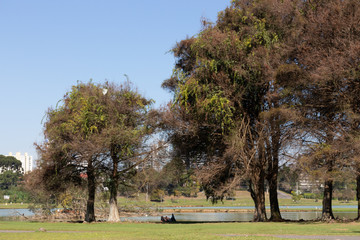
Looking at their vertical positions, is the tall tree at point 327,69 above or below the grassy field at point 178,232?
above

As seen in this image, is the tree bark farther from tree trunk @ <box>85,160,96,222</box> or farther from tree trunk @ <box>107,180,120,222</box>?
tree trunk @ <box>85,160,96,222</box>

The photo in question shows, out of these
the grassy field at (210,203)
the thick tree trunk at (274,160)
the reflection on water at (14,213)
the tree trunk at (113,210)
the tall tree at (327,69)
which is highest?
the tall tree at (327,69)

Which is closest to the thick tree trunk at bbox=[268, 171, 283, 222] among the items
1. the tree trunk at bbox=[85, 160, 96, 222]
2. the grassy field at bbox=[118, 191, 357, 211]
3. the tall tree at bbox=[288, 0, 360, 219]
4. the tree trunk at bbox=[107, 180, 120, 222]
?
the tall tree at bbox=[288, 0, 360, 219]

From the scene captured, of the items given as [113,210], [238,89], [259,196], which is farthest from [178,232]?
[259,196]

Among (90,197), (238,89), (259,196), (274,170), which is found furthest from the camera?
(90,197)

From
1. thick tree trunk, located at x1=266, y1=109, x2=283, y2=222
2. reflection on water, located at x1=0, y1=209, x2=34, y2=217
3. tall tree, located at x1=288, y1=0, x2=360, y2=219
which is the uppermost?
tall tree, located at x1=288, y1=0, x2=360, y2=219

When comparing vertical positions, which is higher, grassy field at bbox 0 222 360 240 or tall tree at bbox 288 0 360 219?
tall tree at bbox 288 0 360 219

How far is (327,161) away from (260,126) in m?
7.44

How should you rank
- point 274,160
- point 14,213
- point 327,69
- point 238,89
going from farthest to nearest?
1. point 14,213
2. point 274,160
3. point 238,89
4. point 327,69

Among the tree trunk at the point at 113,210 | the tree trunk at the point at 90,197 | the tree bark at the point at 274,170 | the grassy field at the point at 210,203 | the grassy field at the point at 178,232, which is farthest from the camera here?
the grassy field at the point at 210,203

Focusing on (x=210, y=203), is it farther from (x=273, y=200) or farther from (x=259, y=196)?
(x=259, y=196)

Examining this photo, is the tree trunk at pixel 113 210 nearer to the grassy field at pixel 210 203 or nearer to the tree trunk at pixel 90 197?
the tree trunk at pixel 90 197

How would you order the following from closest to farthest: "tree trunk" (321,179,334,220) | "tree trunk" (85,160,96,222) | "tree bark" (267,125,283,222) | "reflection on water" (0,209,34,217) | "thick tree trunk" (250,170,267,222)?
"tree trunk" (321,179,334,220) < "tree bark" (267,125,283,222) < "thick tree trunk" (250,170,267,222) < "tree trunk" (85,160,96,222) < "reflection on water" (0,209,34,217)

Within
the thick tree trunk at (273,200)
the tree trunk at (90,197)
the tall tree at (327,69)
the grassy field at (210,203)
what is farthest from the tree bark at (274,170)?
the tree trunk at (90,197)
